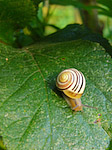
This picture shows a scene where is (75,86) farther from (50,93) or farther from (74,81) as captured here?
(50,93)

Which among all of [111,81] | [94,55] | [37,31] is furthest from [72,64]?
[37,31]

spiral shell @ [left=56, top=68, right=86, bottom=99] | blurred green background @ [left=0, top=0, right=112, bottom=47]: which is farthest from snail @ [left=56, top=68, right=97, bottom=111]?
blurred green background @ [left=0, top=0, right=112, bottom=47]

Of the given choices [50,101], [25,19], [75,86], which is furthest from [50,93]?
[25,19]

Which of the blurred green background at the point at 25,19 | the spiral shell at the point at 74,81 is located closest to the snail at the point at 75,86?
the spiral shell at the point at 74,81

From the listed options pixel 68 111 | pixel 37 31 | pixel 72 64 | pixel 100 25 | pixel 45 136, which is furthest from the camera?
pixel 100 25

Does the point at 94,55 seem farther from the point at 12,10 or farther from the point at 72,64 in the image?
the point at 12,10

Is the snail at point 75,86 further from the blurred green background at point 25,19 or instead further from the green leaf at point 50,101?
the blurred green background at point 25,19

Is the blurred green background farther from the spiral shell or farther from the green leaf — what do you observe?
the spiral shell
